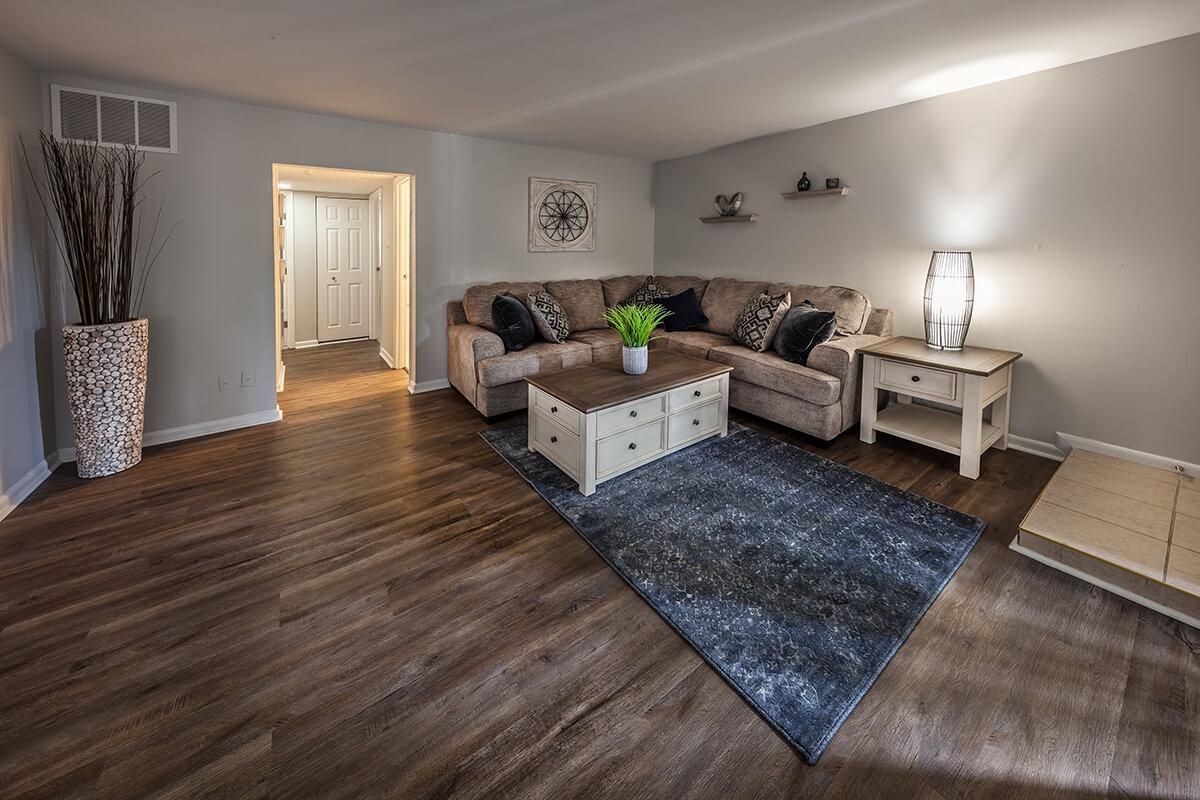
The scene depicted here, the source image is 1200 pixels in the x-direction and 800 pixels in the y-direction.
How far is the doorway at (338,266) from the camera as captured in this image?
19.1 feet

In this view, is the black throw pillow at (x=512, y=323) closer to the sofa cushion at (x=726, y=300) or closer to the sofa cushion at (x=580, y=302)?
the sofa cushion at (x=580, y=302)

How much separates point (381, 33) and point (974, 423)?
3.68 metres

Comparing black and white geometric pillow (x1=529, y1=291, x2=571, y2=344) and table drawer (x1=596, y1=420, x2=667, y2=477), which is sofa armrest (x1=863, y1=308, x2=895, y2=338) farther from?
black and white geometric pillow (x1=529, y1=291, x2=571, y2=344)

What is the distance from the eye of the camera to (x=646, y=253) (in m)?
6.18

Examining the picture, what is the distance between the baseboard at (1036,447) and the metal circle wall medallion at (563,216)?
4.09 meters

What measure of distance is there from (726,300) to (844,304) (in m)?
1.12

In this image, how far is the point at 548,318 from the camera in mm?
4461

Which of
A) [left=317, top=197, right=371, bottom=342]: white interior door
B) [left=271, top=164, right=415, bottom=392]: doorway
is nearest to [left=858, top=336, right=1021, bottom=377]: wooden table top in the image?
[left=271, top=164, right=415, bottom=392]: doorway

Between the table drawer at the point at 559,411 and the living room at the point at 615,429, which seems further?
the table drawer at the point at 559,411

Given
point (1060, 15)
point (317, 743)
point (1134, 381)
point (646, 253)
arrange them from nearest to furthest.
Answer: point (317, 743) < point (1060, 15) < point (1134, 381) < point (646, 253)

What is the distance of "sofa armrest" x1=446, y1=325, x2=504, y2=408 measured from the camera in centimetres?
405

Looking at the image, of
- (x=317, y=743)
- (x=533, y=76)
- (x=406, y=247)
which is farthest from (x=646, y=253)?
(x=317, y=743)

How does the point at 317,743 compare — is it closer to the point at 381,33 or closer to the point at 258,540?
the point at 258,540

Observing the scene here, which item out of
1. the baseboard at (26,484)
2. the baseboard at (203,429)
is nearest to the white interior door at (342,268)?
the baseboard at (203,429)
